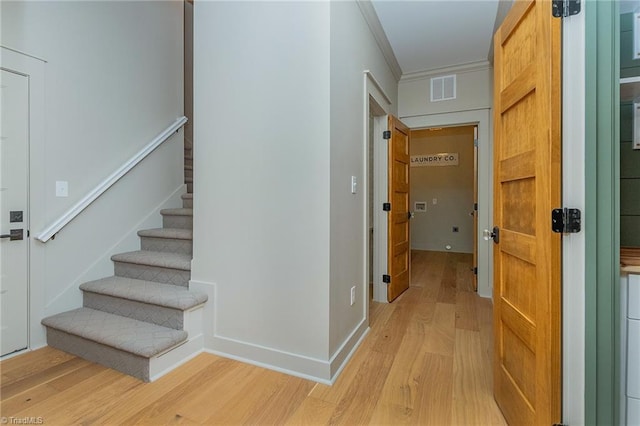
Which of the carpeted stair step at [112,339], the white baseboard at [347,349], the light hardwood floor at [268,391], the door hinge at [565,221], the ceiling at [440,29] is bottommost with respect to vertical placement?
the light hardwood floor at [268,391]

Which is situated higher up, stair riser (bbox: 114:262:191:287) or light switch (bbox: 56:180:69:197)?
light switch (bbox: 56:180:69:197)

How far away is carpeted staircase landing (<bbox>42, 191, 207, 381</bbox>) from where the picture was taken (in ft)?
6.15

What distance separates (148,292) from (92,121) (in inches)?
64.2

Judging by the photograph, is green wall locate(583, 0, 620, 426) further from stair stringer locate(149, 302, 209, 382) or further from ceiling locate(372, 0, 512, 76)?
stair stringer locate(149, 302, 209, 382)

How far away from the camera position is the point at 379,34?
2.85 meters

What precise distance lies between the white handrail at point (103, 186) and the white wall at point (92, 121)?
0.07 meters

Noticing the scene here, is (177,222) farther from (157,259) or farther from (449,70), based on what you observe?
(449,70)

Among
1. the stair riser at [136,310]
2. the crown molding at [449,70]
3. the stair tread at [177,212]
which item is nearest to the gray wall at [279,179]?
the stair riser at [136,310]

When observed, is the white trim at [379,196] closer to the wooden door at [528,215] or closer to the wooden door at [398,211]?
the wooden door at [398,211]

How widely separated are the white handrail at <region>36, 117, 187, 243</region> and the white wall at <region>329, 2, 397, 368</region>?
2.15 metres

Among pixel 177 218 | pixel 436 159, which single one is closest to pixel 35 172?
pixel 177 218

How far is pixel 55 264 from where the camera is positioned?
235 centimetres

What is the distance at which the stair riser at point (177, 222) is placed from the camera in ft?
9.97

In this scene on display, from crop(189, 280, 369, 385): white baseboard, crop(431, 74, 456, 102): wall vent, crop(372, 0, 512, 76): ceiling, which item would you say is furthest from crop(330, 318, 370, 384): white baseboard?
crop(431, 74, 456, 102): wall vent
